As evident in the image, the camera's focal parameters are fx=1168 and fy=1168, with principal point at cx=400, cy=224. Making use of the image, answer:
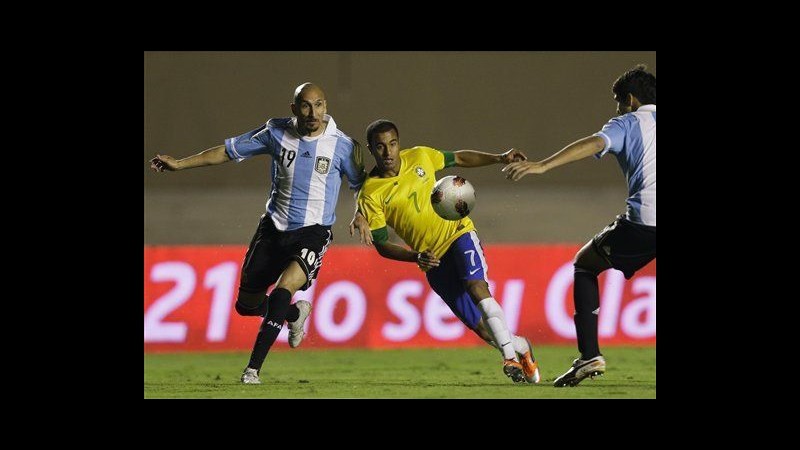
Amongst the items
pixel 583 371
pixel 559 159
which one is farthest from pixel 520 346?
pixel 559 159

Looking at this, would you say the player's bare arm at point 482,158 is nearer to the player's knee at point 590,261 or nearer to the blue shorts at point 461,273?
the blue shorts at point 461,273

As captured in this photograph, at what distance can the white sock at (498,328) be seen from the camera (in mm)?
7797

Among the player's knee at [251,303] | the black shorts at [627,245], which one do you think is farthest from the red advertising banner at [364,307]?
the black shorts at [627,245]

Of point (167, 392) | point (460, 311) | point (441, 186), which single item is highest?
point (441, 186)

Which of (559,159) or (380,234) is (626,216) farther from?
(380,234)

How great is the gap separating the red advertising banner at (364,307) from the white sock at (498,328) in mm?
4468

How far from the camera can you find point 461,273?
7.95m

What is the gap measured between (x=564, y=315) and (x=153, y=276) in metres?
4.41

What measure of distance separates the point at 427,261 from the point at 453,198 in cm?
46

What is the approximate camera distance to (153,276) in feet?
40.9

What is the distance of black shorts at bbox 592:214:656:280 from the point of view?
7.48 m

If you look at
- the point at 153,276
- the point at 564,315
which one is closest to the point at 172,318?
the point at 153,276
